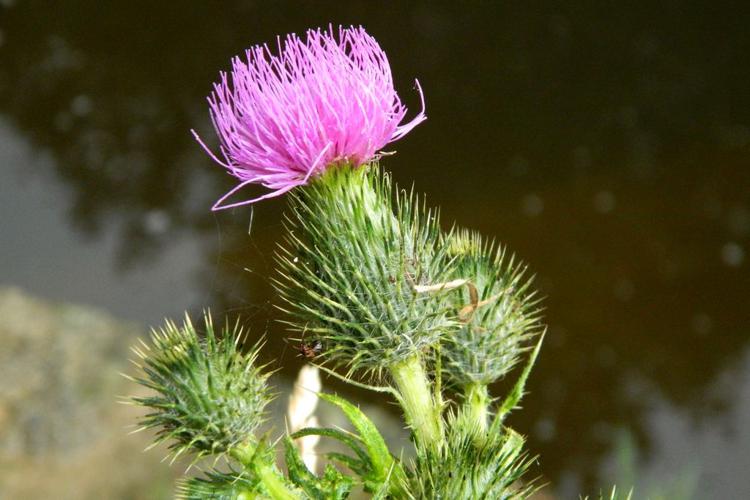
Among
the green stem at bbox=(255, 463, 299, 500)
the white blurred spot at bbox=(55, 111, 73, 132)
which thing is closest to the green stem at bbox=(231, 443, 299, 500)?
the green stem at bbox=(255, 463, 299, 500)

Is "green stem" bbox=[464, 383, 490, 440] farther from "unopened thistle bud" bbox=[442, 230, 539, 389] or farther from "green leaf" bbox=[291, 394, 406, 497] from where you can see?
"green leaf" bbox=[291, 394, 406, 497]

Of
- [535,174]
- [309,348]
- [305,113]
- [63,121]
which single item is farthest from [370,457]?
[63,121]

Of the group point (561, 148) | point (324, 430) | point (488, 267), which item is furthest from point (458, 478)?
point (561, 148)

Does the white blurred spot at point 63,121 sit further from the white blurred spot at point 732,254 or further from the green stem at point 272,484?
the green stem at point 272,484

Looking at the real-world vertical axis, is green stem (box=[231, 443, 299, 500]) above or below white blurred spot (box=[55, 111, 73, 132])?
below

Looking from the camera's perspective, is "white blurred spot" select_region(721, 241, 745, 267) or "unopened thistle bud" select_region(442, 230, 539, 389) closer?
"unopened thistle bud" select_region(442, 230, 539, 389)
